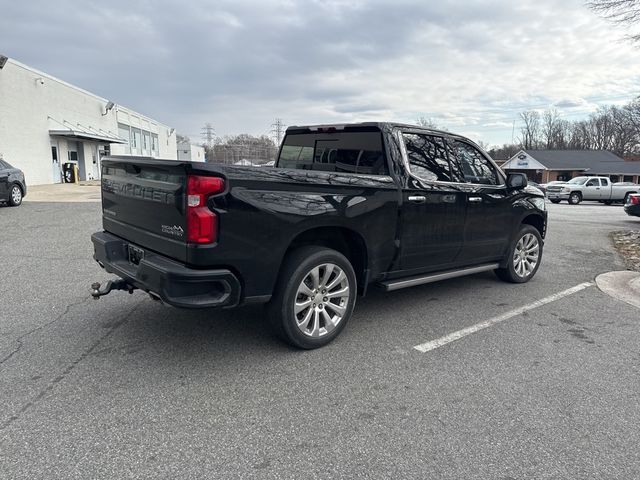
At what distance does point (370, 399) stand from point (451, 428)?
0.56 m

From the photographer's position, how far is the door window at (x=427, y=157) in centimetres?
449

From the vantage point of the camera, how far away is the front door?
4.39 meters

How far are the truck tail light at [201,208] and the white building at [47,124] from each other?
23.7 metres

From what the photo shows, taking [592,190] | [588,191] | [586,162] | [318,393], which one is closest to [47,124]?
[318,393]

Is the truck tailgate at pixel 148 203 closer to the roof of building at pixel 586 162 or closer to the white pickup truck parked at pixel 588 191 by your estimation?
the white pickup truck parked at pixel 588 191

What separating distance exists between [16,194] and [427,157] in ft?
46.3

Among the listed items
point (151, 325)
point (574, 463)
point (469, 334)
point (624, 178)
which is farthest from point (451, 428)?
point (624, 178)

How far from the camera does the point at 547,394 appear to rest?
10.4ft

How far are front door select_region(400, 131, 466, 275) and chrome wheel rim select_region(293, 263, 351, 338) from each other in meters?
0.85

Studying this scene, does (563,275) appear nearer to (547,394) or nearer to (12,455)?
(547,394)

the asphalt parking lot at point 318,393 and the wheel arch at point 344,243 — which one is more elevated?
the wheel arch at point 344,243

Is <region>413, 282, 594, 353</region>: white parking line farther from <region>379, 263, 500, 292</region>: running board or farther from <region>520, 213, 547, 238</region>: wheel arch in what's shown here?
<region>520, 213, 547, 238</region>: wheel arch

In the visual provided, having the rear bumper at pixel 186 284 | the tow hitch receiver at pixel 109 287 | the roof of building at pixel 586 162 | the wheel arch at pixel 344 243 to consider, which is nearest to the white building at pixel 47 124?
the tow hitch receiver at pixel 109 287

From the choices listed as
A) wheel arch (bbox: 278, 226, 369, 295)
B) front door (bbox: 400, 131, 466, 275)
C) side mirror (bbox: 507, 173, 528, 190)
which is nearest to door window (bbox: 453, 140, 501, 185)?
side mirror (bbox: 507, 173, 528, 190)
